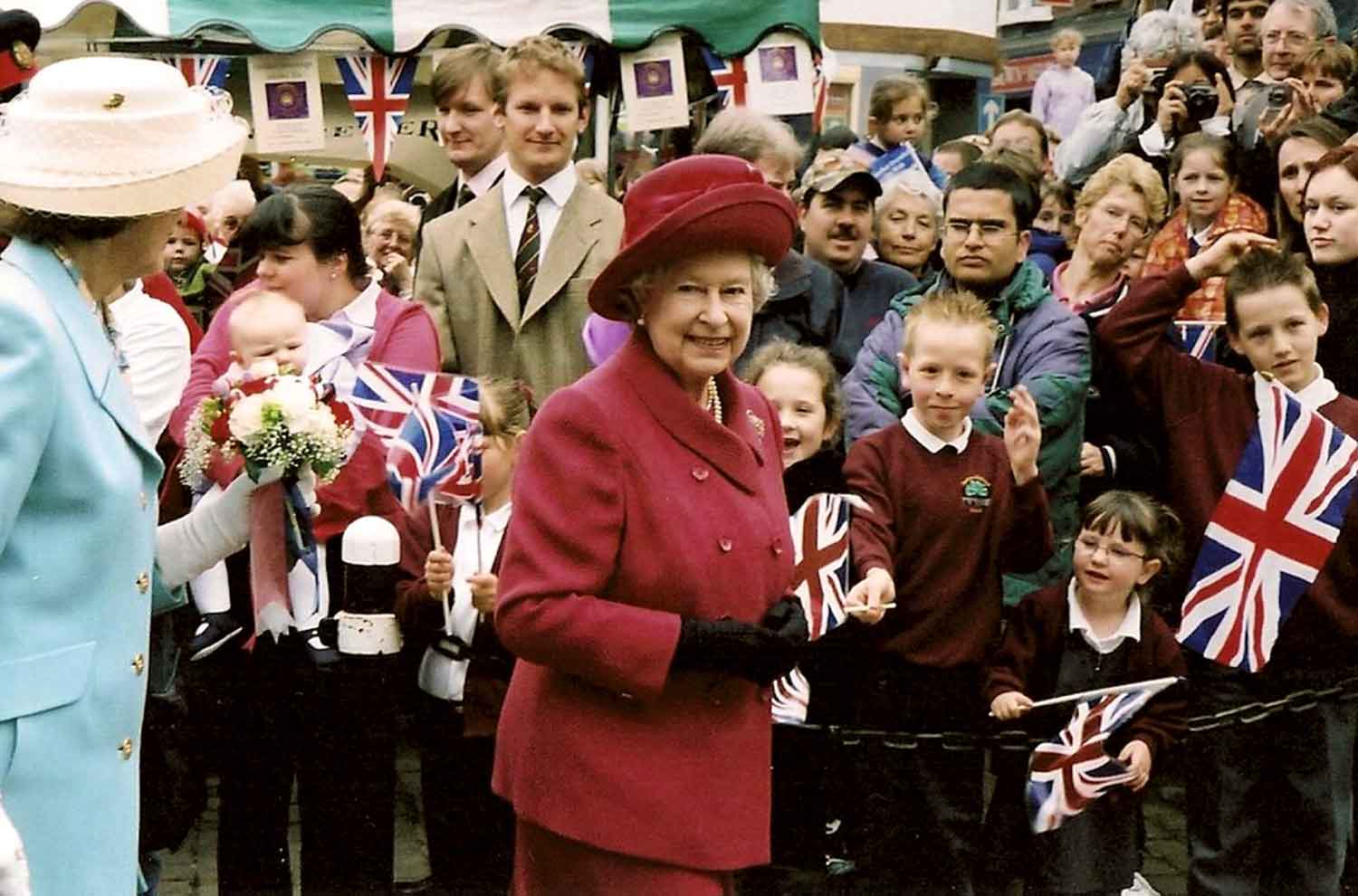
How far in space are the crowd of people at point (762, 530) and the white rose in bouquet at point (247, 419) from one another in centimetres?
18

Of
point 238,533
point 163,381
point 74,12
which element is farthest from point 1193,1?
point 238,533

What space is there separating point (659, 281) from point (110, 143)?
1.06 meters

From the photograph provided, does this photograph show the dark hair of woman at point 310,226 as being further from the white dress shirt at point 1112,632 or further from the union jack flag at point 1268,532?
the union jack flag at point 1268,532

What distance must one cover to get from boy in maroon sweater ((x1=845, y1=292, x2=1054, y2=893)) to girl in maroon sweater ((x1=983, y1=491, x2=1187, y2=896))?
131 mm

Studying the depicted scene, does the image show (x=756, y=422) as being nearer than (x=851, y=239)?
Yes

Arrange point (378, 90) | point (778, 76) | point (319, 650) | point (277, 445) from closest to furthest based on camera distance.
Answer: point (277, 445)
point (319, 650)
point (778, 76)
point (378, 90)

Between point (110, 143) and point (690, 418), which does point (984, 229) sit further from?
point (110, 143)

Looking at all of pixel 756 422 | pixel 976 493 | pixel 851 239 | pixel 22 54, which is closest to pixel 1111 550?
pixel 976 493

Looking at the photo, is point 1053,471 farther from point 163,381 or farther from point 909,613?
point 163,381

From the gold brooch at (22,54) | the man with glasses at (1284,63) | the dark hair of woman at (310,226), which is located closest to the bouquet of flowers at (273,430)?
the gold brooch at (22,54)

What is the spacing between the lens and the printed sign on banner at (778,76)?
9.35 m

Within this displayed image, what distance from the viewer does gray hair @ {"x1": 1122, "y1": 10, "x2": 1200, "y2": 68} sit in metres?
10.7

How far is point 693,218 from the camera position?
3648 millimetres

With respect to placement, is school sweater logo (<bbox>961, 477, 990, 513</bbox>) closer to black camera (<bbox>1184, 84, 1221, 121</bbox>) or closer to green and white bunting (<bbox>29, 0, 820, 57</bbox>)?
black camera (<bbox>1184, 84, 1221, 121</bbox>)
